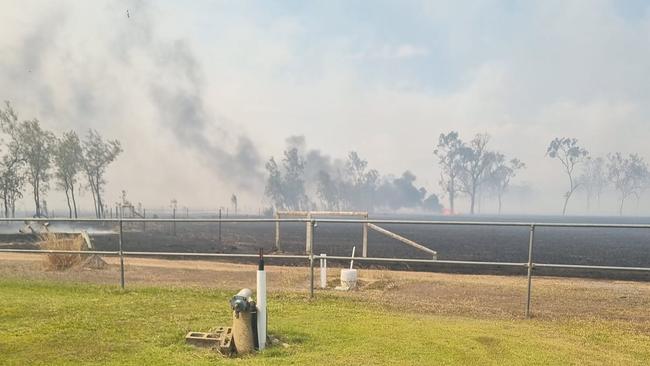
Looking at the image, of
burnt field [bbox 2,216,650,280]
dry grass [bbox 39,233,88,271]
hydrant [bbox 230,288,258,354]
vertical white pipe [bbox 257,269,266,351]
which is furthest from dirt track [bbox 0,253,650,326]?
burnt field [bbox 2,216,650,280]

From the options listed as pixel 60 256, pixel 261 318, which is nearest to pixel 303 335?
pixel 261 318


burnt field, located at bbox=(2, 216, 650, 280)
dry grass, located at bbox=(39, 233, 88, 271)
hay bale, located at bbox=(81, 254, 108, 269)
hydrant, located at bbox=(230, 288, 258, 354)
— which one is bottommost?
burnt field, located at bbox=(2, 216, 650, 280)

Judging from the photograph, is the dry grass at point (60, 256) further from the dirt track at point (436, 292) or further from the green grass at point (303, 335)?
the green grass at point (303, 335)

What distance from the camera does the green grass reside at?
Result: 4.58 meters

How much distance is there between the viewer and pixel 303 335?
5.36 meters

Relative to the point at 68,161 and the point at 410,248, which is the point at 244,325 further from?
the point at 68,161

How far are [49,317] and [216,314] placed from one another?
2041 millimetres

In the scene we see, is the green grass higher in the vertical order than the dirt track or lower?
higher

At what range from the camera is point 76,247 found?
12.0 m

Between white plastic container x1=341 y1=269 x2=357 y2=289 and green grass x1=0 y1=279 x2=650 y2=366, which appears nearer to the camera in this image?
green grass x1=0 y1=279 x2=650 y2=366

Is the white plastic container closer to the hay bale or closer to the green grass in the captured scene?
the green grass

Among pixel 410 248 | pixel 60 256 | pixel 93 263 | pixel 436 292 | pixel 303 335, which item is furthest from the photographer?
pixel 410 248

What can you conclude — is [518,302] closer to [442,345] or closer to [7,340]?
[442,345]

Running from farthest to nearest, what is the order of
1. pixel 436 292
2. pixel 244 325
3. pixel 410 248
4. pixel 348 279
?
pixel 410 248 < pixel 348 279 < pixel 436 292 < pixel 244 325
